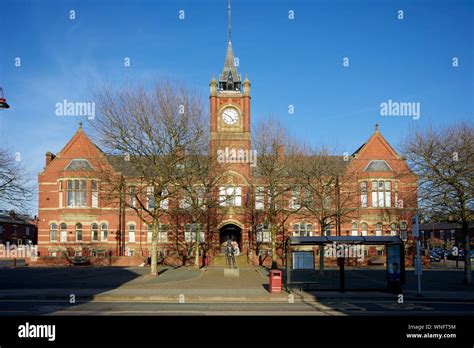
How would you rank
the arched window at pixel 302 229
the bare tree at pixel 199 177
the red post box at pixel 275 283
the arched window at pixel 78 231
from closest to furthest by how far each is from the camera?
1. the red post box at pixel 275 283
2. the bare tree at pixel 199 177
3. the arched window at pixel 78 231
4. the arched window at pixel 302 229

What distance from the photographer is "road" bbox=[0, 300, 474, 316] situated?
1540 centimetres

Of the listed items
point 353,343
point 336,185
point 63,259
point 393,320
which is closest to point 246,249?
point 336,185

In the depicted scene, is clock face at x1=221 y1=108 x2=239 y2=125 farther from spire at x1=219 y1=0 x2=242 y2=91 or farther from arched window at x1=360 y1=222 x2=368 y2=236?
arched window at x1=360 y1=222 x2=368 y2=236

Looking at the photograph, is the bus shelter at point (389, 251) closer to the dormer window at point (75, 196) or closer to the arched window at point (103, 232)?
the arched window at point (103, 232)

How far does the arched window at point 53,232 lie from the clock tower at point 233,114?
1992 cm

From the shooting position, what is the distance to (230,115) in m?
49.5

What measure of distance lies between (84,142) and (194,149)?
2257cm

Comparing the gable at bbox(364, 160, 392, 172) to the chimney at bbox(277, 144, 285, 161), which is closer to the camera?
the chimney at bbox(277, 144, 285, 161)

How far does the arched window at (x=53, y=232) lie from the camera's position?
47469mm

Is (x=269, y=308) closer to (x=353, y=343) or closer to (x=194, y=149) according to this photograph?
(x=353, y=343)

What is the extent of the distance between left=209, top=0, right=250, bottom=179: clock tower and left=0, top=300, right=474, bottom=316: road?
96.7ft

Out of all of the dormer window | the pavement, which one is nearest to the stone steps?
the dormer window

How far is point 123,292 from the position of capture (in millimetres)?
21219

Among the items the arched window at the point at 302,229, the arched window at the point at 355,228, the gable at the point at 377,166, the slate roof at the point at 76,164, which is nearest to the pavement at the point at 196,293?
the slate roof at the point at 76,164
